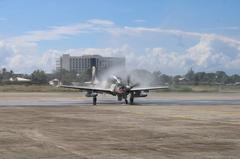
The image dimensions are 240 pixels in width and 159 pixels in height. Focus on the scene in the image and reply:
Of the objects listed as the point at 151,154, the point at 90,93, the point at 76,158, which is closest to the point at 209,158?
the point at 151,154

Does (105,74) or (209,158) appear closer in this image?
(209,158)

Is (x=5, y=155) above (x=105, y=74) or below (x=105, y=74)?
below

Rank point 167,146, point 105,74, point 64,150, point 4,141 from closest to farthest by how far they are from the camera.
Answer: point 64,150, point 167,146, point 4,141, point 105,74

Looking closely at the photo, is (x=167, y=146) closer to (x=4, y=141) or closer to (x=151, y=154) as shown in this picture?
(x=151, y=154)

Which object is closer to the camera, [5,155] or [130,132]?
[5,155]

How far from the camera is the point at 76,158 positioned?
13938 millimetres

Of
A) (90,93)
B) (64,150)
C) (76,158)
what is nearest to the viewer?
(76,158)

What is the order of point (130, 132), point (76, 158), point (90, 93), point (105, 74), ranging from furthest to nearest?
point (105, 74) < point (90, 93) < point (130, 132) < point (76, 158)

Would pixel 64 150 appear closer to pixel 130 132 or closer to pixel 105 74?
pixel 130 132

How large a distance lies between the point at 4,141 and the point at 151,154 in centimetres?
603

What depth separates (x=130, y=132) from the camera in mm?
21375

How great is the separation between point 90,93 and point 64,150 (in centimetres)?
4365

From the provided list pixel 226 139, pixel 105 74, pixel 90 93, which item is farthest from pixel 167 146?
pixel 105 74

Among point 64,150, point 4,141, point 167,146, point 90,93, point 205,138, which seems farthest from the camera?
point 90,93
